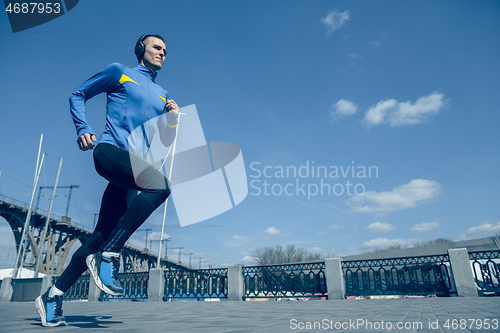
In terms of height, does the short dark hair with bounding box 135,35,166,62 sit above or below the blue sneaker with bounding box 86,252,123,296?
above

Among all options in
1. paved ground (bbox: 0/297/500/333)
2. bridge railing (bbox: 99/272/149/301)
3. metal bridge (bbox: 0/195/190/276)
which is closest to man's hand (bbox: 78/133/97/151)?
paved ground (bbox: 0/297/500/333)

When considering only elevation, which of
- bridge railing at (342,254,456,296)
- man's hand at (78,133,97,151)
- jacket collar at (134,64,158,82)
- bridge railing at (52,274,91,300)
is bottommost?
bridge railing at (52,274,91,300)

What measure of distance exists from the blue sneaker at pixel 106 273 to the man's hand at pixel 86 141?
836mm

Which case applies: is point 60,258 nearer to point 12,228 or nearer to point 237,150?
point 12,228

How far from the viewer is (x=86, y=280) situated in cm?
1225

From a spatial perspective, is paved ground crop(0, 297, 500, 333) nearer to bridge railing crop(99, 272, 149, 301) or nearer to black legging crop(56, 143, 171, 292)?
black legging crop(56, 143, 171, 292)

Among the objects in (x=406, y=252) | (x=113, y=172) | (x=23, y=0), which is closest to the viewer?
(x=113, y=172)

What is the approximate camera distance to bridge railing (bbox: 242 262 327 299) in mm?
9141

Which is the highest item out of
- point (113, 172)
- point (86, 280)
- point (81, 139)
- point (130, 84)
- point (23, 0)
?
point (23, 0)

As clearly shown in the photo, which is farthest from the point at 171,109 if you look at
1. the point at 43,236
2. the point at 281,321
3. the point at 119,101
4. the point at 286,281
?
the point at 43,236

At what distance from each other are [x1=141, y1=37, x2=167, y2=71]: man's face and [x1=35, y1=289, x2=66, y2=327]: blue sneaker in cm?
227

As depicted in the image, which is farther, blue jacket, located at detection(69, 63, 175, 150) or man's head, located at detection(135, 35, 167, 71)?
man's head, located at detection(135, 35, 167, 71)

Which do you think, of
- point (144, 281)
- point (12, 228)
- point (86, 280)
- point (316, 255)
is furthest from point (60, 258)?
point (316, 255)

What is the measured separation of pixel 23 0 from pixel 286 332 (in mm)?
4085
